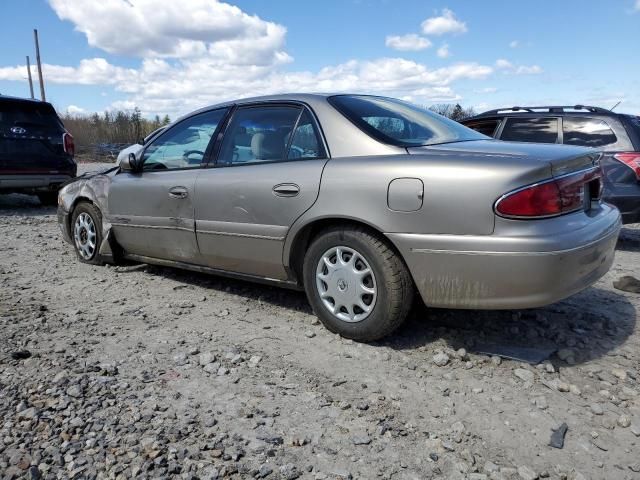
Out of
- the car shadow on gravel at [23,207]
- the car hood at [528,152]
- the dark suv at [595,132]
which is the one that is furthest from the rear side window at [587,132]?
the car shadow on gravel at [23,207]

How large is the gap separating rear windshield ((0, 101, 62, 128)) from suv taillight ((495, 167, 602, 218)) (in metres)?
8.33

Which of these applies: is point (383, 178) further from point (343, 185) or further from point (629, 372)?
point (629, 372)

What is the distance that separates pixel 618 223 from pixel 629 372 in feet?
3.24

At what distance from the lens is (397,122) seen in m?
3.59

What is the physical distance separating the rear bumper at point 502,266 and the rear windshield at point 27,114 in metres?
7.81

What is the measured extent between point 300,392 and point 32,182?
7.61 m

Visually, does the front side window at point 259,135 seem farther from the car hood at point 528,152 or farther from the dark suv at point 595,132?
the dark suv at point 595,132

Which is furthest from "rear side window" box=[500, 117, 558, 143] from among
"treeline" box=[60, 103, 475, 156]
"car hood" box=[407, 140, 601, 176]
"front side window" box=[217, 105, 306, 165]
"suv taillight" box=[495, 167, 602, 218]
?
"treeline" box=[60, 103, 475, 156]

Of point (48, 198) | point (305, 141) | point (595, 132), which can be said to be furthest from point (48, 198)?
point (595, 132)

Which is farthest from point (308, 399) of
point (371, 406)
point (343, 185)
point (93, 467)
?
point (343, 185)

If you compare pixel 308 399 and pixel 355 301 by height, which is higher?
pixel 355 301

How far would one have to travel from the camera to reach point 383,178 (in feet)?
9.99

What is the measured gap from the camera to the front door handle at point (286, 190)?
345cm

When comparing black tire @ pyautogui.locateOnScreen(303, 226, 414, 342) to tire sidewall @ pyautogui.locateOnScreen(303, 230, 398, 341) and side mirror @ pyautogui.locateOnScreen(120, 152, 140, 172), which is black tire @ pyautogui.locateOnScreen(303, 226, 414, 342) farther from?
side mirror @ pyautogui.locateOnScreen(120, 152, 140, 172)
